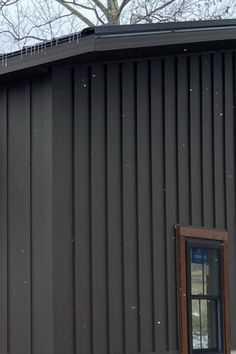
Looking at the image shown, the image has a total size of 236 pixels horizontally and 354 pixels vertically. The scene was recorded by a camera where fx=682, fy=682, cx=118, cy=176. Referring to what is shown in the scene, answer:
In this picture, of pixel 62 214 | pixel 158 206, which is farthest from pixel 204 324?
pixel 62 214

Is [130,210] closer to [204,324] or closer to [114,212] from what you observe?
[114,212]

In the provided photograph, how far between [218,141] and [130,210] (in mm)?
1677

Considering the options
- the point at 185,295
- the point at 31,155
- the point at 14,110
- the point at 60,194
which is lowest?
the point at 185,295

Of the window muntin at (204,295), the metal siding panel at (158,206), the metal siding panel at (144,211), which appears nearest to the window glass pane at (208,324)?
the window muntin at (204,295)

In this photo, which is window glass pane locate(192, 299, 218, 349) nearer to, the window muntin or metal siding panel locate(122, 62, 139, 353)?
the window muntin

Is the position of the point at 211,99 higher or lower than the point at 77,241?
higher

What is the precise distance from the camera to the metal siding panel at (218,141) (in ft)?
26.8

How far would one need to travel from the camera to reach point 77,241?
22.3 ft

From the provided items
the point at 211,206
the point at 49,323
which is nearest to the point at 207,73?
the point at 211,206

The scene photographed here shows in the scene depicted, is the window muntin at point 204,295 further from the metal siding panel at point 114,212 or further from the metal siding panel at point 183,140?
the metal siding panel at point 114,212

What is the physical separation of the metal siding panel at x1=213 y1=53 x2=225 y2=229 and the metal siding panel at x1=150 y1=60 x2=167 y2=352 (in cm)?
89

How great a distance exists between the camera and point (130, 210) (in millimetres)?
7285

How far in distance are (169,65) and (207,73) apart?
66 cm

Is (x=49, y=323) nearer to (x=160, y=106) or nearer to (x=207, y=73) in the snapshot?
(x=160, y=106)
